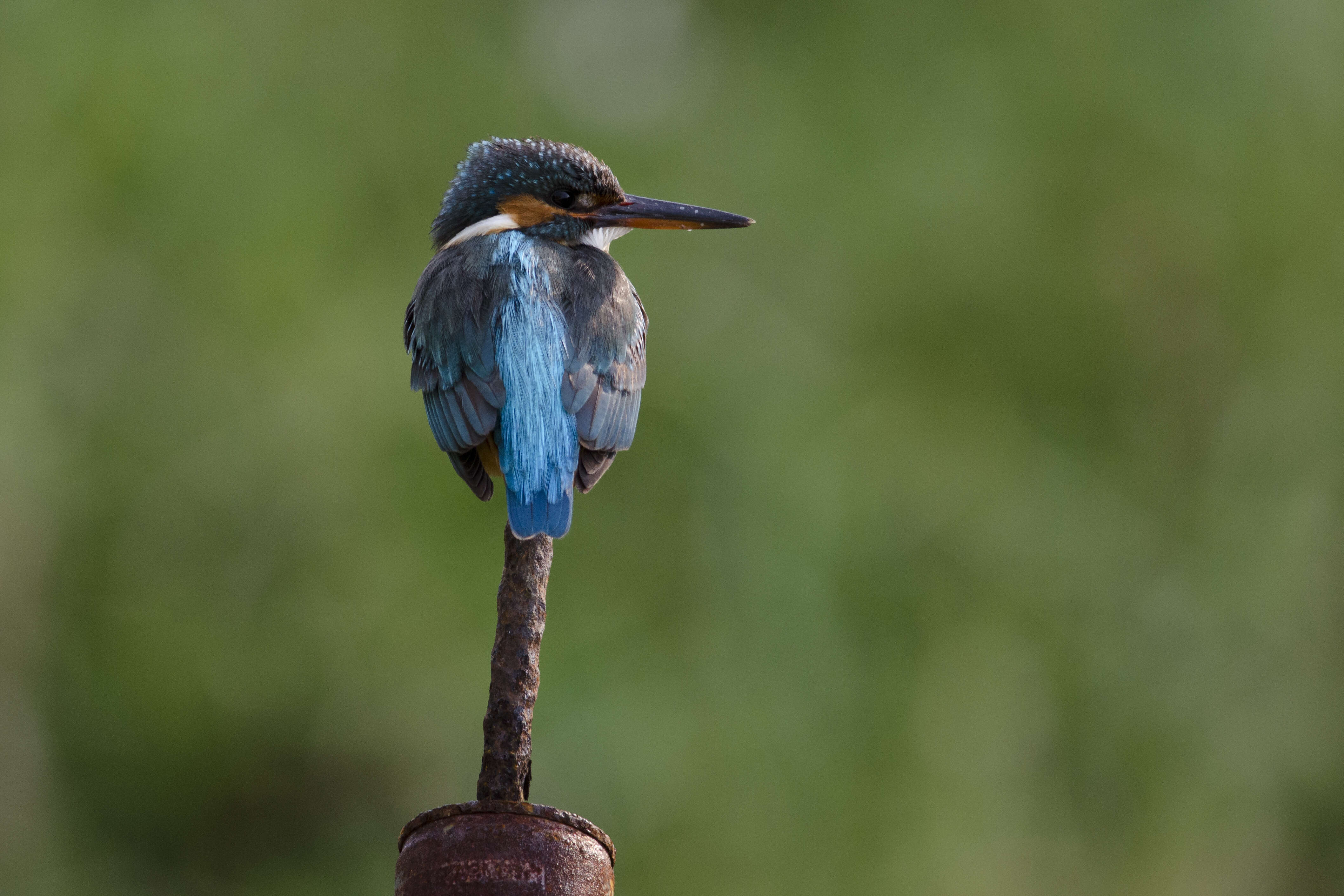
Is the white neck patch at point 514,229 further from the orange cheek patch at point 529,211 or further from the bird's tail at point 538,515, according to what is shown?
the bird's tail at point 538,515

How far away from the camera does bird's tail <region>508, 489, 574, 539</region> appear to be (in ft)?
6.40

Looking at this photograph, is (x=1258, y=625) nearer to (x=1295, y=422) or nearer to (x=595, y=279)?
(x=1295, y=422)

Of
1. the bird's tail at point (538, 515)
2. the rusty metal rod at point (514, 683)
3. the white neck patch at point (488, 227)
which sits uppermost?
the white neck patch at point (488, 227)

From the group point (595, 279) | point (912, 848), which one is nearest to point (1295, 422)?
point (912, 848)

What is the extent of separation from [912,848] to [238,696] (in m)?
2.98

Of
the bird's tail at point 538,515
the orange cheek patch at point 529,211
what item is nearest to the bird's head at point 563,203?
the orange cheek patch at point 529,211

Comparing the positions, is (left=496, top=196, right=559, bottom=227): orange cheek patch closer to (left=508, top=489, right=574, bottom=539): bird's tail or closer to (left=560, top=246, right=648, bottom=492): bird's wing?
(left=560, top=246, right=648, bottom=492): bird's wing

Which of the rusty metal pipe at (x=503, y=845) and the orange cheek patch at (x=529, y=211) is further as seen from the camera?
the orange cheek patch at (x=529, y=211)

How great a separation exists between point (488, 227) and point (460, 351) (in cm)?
56

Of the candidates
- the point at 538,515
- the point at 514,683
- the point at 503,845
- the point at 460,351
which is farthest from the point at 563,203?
the point at 503,845

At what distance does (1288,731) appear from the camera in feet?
23.9

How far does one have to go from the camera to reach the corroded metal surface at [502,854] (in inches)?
52.1

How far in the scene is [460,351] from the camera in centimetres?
273

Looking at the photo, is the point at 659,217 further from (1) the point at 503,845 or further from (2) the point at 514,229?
(1) the point at 503,845
